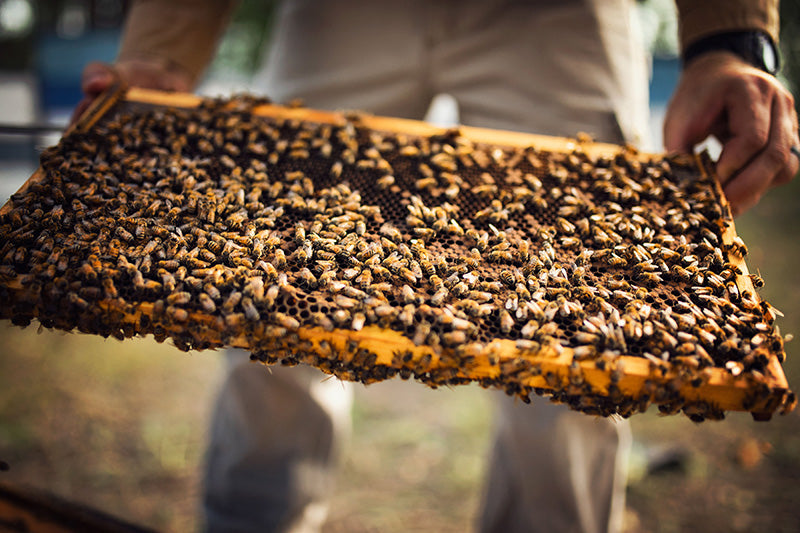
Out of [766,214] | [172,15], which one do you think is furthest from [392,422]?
[766,214]

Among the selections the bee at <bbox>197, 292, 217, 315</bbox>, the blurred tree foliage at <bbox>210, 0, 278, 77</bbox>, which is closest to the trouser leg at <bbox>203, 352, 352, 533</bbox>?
the bee at <bbox>197, 292, 217, 315</bbox>

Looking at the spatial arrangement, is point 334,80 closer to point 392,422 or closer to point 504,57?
point 504,57

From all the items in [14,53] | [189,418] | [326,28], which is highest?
[14,53]

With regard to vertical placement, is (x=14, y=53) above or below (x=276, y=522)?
above

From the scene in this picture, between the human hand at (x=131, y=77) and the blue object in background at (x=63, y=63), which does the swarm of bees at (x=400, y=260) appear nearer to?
the human hand at (x=131, y=77)

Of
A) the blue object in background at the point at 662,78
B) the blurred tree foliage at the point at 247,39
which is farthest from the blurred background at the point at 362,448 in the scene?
the blurred tree foliage at the point at 247,39

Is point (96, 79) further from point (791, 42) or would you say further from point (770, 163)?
point (791, 42)

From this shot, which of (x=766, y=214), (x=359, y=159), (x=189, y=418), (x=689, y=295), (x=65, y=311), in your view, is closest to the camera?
(x=65, y=311)
